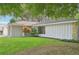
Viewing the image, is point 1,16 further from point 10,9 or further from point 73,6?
point 73,6

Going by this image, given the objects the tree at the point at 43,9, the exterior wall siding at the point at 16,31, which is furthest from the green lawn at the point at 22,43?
the tree at the point at 43,9


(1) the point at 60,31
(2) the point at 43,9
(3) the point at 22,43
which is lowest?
(3) the point at 22,43

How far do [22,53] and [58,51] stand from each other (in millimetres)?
395

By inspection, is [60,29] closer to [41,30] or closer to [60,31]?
[60,31]

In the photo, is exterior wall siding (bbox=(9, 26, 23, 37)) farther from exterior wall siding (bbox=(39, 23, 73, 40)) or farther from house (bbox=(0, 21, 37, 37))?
exterior wall siding (bbox=(39, 23, 73, 40))

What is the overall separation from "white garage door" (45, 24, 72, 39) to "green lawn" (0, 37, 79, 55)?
0.07 m

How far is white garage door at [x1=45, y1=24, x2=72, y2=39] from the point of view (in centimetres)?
722

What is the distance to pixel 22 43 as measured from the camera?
23.6 feet

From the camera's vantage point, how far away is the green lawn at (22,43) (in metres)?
7.20

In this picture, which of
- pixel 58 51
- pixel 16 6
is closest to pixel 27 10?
pixel 16 6

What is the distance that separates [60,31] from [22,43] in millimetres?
437

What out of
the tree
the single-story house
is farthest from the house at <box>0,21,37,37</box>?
the tree

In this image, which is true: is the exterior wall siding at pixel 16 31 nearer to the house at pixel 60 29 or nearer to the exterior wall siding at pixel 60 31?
the house at pixel 60 29

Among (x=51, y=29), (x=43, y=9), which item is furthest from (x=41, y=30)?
(x=43, y=9)
